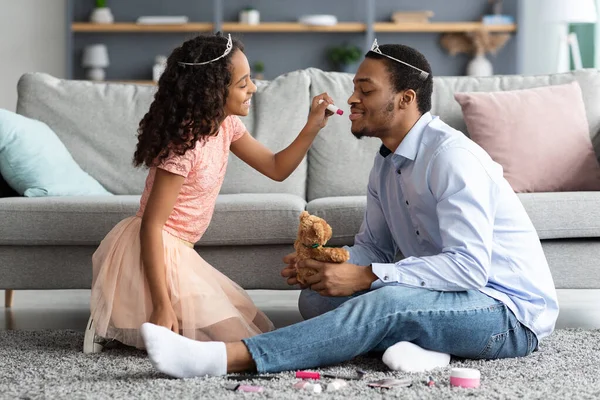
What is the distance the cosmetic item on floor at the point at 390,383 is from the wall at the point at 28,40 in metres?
4.38

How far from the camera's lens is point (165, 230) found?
2.25 m

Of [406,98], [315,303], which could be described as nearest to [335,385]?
[315,303]

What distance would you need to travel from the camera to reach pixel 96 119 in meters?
3.29

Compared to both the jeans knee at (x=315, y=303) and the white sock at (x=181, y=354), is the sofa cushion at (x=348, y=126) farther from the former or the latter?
the white sock at (x=181, y=354)

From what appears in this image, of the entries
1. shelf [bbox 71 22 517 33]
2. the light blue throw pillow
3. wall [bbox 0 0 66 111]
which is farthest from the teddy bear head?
shelf [bbox 71 22 517 33]

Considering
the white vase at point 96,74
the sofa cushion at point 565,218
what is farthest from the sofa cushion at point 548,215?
the white vase at point 96,74

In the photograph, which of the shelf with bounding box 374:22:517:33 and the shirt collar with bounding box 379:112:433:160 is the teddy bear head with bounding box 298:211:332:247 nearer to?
the shirt collar with bounding box 379:112:433:160

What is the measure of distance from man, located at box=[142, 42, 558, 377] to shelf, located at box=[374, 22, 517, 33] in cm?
441

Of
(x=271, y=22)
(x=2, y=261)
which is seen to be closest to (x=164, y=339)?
(x=2, y=261)

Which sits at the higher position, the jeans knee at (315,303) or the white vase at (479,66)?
the white vase at (479,66)

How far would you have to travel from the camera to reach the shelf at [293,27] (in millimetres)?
6453

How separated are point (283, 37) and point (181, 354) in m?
5.23

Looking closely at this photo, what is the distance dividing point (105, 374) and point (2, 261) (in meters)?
0.94

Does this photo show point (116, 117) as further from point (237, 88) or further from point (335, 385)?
point (335, 385)
